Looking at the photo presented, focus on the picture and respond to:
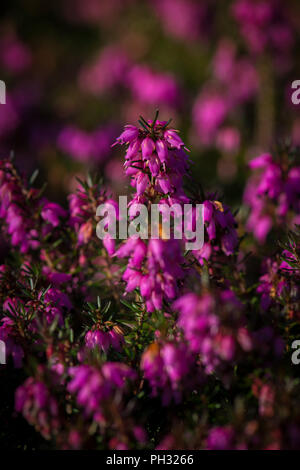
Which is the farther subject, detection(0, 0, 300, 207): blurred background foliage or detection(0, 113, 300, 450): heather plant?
detection(0, 0, 300, 207): blurred background foliage

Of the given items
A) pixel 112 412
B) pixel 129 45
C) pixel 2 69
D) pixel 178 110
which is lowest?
pixel 112 412

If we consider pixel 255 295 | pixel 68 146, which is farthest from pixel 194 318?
pixel 68 146

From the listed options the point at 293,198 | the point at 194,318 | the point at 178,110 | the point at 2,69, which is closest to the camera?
the point at 194,318

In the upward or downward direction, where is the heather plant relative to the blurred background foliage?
Result: downward

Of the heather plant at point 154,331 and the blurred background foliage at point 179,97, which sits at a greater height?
the blurred background foliage at point 179,97

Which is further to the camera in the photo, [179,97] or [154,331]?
[179,97]

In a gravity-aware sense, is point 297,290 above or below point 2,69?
below

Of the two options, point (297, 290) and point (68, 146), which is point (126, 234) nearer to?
point (297, 290)

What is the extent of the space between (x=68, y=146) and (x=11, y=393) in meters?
5.67

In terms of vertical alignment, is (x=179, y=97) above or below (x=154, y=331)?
above

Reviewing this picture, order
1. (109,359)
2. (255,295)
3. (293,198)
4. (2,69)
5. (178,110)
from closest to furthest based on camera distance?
(109,359), (255,295), (293,198), (178,110), (2,69)

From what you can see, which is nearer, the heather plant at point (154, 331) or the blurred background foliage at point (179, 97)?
the heather plant at point (154, 331)

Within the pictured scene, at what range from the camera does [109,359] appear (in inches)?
89.7

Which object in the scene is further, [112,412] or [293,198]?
[293,198]
